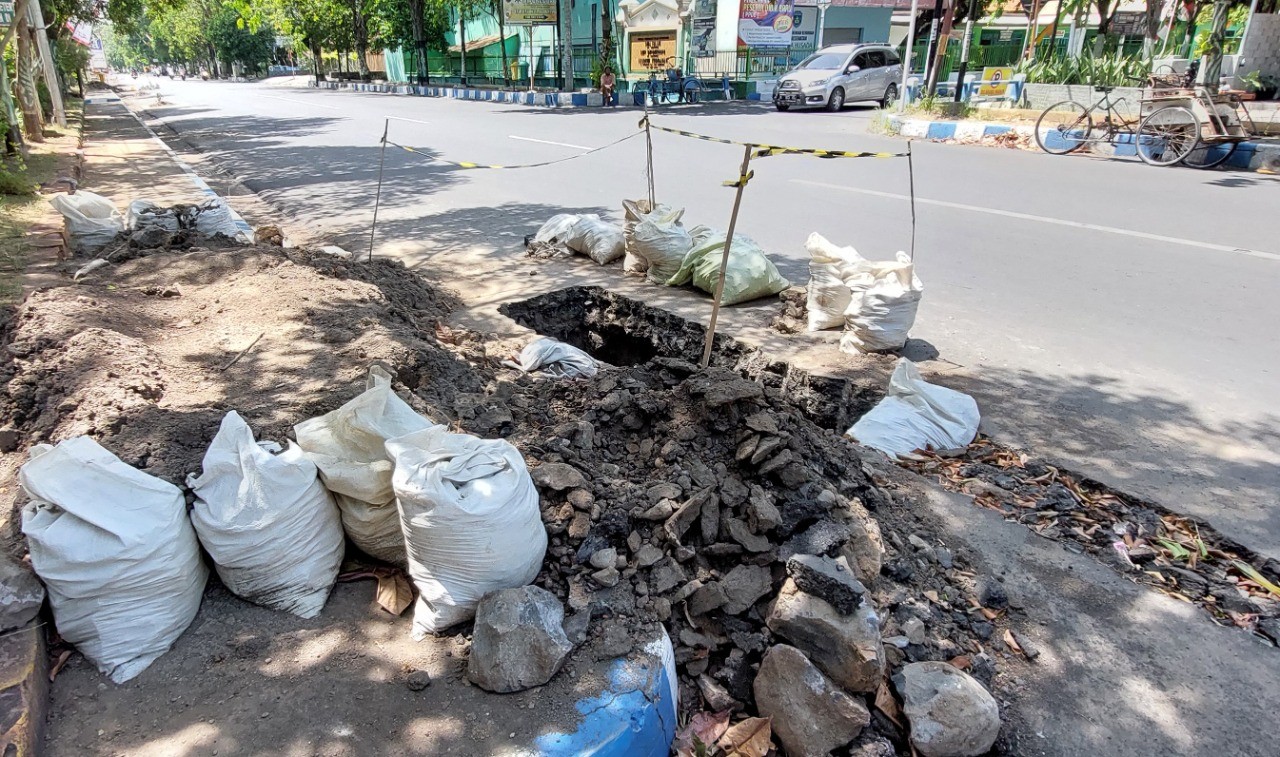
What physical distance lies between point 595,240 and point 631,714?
14.9 ft

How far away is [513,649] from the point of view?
6.23 ft

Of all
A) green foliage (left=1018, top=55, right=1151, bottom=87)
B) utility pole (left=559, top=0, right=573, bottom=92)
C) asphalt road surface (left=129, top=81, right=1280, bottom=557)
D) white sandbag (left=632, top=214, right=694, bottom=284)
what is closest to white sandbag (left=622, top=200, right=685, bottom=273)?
white sandbag (left=632, top=214, right=694, bottom=284)

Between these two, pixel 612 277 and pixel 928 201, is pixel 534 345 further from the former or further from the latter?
pixel 928 201

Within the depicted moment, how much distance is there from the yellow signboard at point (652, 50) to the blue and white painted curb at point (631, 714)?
30602 mm

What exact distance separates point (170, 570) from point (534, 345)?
2.42m

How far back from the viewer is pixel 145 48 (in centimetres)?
10425

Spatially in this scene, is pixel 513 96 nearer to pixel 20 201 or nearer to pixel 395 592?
pixel 20 201

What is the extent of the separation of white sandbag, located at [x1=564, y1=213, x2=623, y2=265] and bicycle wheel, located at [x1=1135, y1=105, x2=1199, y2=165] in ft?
28.1

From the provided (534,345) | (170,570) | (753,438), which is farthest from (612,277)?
(170,570)

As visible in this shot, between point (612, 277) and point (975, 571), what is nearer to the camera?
point (975, 571)

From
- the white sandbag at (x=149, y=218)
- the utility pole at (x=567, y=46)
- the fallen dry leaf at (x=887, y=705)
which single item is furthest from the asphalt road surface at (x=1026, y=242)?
the utility pole at (x=567, y=46)

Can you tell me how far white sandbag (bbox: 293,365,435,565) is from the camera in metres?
2.20

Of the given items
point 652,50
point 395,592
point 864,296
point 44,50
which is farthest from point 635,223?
point 652,50

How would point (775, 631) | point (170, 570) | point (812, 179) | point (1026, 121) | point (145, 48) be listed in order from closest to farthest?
point (170, 570) < point (775, 631) < point (812, 179) < point (1026, 121) < point (145, 48)
